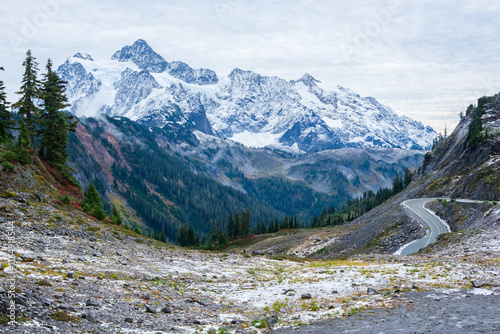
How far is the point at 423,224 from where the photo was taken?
70.0 meters

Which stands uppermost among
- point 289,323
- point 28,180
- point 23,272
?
point 28,180

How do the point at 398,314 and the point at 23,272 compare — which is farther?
the point at 23,272

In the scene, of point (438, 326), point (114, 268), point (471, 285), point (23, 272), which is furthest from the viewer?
point (114, 268)

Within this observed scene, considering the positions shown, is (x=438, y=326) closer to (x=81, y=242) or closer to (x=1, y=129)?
(x=81, y=242)

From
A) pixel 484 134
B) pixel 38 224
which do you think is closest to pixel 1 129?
pixel 38 224

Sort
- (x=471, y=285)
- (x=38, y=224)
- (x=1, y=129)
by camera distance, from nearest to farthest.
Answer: (x=471, y=285)
(x=38, y=224)
(x=1, y=129)

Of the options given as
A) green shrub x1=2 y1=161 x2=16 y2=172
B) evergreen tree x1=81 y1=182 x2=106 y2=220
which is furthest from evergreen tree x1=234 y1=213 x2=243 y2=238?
green shrub x1=2 y1=161 x2=16 y2=172

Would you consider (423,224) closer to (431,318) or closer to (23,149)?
(431,318)

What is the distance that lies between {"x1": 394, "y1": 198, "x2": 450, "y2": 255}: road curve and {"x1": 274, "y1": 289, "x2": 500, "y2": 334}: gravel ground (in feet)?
121

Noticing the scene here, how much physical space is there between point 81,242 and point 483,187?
7551 centimetres

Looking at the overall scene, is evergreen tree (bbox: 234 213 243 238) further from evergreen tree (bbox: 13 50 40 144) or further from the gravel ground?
the gravel ground

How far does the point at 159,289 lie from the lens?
2330 cm

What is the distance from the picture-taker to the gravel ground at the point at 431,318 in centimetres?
1608

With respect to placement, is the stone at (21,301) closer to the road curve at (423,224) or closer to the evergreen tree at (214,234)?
the road curve at (423,224)
